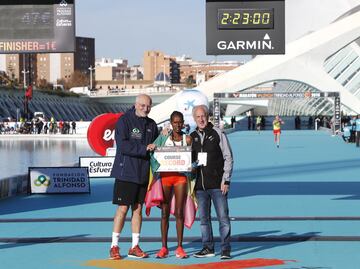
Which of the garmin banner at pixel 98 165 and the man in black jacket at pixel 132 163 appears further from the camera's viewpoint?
the garmin banner at pixel 98 165

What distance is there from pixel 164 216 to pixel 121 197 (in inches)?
19.5

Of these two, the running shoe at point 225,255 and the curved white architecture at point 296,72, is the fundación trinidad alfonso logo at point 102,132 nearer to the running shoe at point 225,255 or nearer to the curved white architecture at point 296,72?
the running shoe at point 225,255

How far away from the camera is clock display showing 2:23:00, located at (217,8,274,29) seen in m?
13.8

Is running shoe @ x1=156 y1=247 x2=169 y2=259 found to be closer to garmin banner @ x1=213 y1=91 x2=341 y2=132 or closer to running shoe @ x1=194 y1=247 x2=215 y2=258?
running shoe @ x1=194 y1=247 x2=215 y2=258

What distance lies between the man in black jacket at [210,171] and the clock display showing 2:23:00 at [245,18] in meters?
5.49

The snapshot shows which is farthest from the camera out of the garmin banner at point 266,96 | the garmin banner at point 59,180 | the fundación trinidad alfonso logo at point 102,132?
the garmin banner at point 266,96

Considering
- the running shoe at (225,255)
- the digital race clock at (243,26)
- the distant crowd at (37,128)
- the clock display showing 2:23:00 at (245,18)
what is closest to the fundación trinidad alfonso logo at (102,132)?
the digital race clock at (243,26)

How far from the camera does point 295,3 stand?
90.7 metres

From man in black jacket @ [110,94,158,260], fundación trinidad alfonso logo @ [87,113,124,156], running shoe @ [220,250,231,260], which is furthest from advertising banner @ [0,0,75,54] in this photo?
running shoe @ [220,250,231,260]

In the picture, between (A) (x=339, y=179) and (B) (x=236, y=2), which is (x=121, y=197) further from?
(A) (x=339, y=179)

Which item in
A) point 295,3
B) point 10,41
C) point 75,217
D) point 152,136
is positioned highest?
point 295,3

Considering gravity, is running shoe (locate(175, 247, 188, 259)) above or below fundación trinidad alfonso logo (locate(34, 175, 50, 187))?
below

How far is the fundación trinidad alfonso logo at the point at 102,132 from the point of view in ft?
65.9

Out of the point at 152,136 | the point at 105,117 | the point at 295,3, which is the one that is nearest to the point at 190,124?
the point at 105,117
